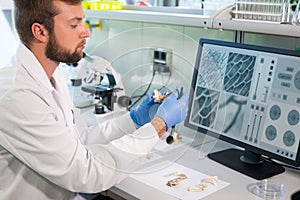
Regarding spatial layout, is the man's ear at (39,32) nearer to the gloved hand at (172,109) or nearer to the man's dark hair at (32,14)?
the man's dark hair at (32,14)

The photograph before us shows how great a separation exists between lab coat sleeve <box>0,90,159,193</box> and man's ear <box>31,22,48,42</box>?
18cm

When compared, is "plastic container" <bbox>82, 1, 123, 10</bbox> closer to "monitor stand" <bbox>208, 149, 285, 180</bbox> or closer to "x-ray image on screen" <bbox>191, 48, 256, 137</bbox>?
"x-ray image on screen" <bbox>191, 48, 256, 137</bbox>

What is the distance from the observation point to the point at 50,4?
1.17 m

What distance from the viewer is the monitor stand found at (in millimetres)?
1340

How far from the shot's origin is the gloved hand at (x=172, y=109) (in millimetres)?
1312

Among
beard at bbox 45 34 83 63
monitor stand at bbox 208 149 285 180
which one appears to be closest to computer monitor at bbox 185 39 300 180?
monitor stand at bbox 208 149 285 180

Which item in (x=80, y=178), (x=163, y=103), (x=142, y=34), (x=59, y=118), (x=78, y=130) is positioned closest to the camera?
(x=80, y=178)

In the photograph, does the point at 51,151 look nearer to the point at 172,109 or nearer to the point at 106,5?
the point at 172,109

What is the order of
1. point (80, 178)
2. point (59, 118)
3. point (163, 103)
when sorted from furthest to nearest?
point (163, 103) → point (59, 118) → point (80, 178)

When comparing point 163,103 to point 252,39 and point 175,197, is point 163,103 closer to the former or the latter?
point 175,197

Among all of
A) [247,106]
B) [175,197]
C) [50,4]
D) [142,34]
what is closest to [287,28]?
[247,106]

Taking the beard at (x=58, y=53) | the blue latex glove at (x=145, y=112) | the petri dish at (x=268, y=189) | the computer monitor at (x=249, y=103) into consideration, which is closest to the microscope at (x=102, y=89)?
the blue latex glove at (x=145, y=112)

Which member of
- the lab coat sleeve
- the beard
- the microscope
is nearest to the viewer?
the lab coat sleeve

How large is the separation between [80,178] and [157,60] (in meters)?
0.94
